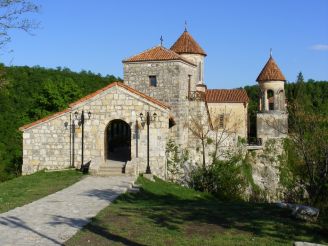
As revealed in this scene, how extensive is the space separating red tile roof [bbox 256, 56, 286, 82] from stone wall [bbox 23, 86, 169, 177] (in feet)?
65.1

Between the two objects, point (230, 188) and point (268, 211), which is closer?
point (268, 211)

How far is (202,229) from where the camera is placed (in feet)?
30.0

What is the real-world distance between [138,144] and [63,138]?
354 centimetres

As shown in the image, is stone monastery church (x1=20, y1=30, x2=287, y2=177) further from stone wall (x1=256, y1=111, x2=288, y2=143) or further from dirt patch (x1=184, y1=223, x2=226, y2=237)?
stone wall (x1=256, y1=111, x2=288, y2=143)

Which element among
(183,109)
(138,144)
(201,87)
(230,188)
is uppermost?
(201,87)

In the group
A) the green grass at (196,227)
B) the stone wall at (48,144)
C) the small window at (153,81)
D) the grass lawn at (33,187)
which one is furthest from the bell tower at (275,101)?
the green grass at (196,227)

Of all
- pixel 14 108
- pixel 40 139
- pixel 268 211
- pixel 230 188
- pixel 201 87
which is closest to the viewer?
pixel 268 211

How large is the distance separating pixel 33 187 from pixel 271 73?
27108mm

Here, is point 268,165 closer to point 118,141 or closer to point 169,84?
point 118,141

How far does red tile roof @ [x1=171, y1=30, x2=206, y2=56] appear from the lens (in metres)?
32.0

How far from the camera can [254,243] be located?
26.5 ft

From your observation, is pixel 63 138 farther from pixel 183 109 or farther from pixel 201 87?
pixel 201 87

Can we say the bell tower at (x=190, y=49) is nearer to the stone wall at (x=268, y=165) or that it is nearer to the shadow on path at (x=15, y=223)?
the stone wall at (x=268, y=165)

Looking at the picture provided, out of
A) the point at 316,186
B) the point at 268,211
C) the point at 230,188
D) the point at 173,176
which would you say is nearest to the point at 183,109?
the point at 173,176
